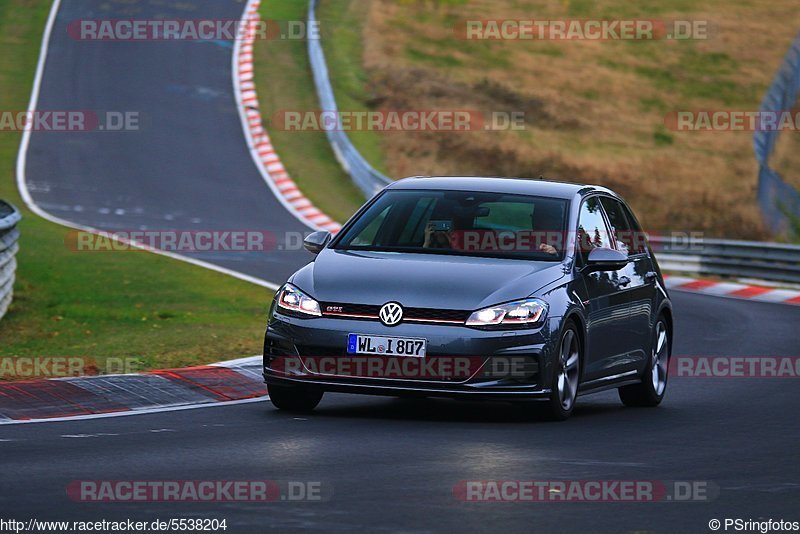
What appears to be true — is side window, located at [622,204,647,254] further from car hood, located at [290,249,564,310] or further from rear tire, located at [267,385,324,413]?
rear tire, located at [267,385,324,413]

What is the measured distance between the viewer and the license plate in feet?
33.6

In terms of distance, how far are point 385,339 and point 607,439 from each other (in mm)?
1498

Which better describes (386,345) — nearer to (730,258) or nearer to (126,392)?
(126,392)

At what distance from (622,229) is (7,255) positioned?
7488 mm

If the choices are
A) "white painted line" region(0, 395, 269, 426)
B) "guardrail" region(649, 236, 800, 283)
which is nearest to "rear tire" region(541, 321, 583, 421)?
"white painted line" region(0, 395, 269, 426)

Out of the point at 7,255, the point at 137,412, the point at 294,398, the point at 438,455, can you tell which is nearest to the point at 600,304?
the point at 294,398

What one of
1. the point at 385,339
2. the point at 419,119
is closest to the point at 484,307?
the point at 385,339

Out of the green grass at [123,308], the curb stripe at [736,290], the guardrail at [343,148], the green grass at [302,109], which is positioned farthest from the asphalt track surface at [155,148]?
the curb stripe at [736,290]

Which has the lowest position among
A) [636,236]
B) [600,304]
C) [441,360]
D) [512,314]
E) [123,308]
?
[123,308]

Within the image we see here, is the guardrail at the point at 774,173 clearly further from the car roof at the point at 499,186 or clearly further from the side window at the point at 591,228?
the car roof at the point at 499,186

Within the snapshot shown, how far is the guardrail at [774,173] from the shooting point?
29.8 meters

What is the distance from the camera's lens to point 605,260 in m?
11.3

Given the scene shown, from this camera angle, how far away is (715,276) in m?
28.0

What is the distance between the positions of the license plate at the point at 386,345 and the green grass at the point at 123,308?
126 inches
